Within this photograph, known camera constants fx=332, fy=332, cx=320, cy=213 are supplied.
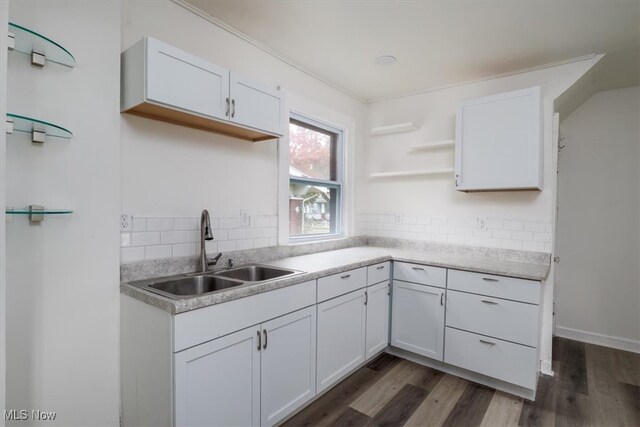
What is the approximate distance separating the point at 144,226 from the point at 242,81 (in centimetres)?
102

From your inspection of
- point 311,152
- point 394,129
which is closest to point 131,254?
point 311,152

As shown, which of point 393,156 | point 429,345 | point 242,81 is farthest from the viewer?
point 393,156

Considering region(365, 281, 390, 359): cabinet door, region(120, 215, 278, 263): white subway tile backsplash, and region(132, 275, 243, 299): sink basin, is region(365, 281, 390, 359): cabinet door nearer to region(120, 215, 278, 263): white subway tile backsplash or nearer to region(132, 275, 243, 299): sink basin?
region(120, 215, 278, 263): white subway tile backsplash

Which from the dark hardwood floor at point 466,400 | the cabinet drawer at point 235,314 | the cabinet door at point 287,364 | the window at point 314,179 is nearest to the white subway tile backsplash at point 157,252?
the cabinet drawer at point 235,314

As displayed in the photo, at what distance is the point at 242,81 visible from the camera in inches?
79.1

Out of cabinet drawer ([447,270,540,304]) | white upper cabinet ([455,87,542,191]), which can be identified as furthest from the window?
cabinet drawer ([447,270,540,304])

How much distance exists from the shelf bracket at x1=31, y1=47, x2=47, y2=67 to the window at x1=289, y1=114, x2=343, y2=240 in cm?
173

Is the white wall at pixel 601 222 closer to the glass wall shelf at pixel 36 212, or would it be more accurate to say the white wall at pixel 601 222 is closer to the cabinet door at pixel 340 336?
the cabinet door at pixel 340 336

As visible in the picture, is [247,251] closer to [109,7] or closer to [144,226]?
[144,226]

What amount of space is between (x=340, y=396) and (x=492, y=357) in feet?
3.70

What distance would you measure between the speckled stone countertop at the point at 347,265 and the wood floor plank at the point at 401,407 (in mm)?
925

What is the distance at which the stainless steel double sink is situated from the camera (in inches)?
69.9

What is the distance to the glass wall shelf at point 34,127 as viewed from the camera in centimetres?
130

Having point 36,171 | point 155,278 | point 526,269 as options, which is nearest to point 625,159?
point 526,269
